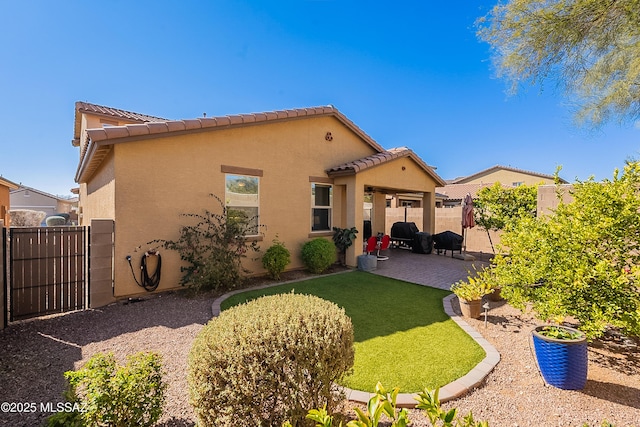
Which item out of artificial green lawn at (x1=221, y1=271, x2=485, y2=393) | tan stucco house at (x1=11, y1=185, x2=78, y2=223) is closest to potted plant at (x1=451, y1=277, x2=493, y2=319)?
artificial green lawn at (x1=221, y1=271, x2=485, y2=393)

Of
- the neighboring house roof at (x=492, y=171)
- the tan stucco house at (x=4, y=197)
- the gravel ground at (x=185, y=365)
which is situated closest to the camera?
the gravel ground at (x=185, y=365)

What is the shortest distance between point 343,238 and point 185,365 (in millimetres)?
7895

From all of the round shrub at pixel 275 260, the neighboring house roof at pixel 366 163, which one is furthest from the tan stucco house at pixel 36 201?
the neighboring house roof at pixel 366 163

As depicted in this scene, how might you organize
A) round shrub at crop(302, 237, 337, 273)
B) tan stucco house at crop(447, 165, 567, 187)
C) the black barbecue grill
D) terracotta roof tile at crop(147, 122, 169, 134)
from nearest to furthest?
terracotta roof tile at crop(147, 122, 169, 134)
round shrub at crop(302, 237, 337, 273)
the black barbecue grill
tan stucco house at crop(447, 165, 567, 187)

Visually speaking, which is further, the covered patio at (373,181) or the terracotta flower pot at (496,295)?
the covered patio at (373,181)

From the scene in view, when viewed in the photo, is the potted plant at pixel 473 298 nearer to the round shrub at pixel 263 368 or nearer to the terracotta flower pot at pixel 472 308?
the terracotta flower pot at pixel 472 308

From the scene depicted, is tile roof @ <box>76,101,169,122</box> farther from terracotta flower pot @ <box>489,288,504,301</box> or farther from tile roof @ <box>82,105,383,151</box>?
terracotta flower pot @ <box>489,288,504,301</box>

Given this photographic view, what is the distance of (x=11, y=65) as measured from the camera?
1006 cm

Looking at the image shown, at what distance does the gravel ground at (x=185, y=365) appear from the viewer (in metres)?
3.25

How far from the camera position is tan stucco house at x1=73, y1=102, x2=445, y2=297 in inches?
291

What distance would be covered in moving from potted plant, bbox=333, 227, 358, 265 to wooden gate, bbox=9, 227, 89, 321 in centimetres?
811

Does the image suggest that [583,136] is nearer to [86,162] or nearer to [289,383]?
[289,383]

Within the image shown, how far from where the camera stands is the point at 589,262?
165 inches

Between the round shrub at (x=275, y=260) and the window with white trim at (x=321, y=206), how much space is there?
247cm
